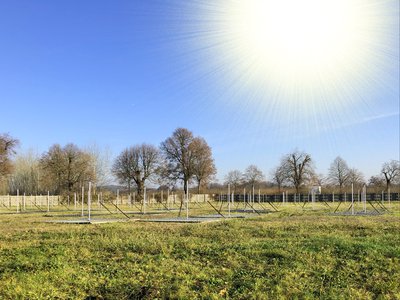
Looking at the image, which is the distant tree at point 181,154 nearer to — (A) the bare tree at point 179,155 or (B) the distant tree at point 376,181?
(A) the bare tree at point 179,155

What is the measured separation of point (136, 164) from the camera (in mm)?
78375

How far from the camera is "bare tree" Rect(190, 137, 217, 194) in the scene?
76.6 metres

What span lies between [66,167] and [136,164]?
48.4 feet

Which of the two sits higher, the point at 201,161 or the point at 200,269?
the point at 201,161

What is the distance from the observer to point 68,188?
66750 mm

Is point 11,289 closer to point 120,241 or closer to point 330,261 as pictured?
point 120,241

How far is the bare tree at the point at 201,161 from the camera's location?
251 ft

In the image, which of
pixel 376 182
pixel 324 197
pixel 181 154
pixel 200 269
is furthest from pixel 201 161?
pixel 200 269

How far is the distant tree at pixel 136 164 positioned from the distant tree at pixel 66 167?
33.3 feet

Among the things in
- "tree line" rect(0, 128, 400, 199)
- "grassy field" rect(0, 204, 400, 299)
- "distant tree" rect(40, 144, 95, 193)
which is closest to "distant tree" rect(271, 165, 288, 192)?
"tree line" rect(0, 128, 400, 199)

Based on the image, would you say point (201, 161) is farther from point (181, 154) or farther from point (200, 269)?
point (200, 269)

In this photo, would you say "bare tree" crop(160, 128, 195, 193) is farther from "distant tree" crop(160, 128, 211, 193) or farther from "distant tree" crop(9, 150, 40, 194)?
"distant tree" crop(9, 150, 40, 194)

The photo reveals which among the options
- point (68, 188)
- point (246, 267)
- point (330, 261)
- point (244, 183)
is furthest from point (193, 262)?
point (244, 183)

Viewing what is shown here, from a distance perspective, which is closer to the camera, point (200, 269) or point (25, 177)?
point (200, 269)
